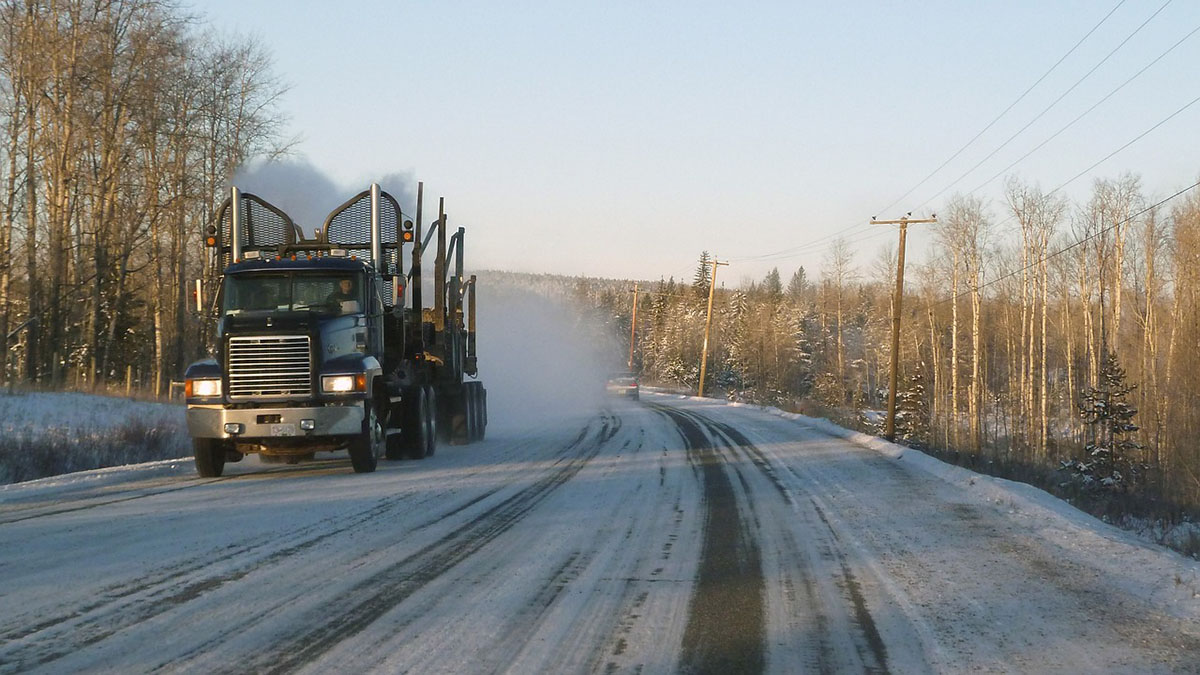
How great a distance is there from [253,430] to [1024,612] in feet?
33.5

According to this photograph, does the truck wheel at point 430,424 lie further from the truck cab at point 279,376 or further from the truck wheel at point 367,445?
the truck cab at point 279,376

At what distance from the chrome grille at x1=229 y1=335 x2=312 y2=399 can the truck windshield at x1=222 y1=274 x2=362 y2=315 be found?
900 mm

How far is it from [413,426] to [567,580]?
32.6 feet

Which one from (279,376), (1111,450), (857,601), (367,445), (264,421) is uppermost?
(279,376)

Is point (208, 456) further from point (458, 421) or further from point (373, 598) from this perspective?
point (373, 598)

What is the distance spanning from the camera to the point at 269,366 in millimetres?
13164

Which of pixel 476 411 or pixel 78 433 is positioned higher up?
pixel 476 411

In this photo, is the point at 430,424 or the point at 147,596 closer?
the point at 147,596

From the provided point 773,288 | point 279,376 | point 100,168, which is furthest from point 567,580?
point 773,288

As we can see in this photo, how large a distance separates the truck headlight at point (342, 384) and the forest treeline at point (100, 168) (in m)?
16.2

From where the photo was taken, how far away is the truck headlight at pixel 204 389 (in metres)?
13.1

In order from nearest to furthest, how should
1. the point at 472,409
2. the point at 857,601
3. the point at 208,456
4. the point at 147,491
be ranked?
the point at 857,601, the point at 147,491, the point at 208,456, the point at 472,409

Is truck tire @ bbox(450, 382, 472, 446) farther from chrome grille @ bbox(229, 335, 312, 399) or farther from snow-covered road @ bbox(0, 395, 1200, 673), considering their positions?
chrome grille @ bbox(229, 335, 312, 399)

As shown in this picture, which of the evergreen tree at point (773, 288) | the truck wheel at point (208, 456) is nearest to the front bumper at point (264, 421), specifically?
the truck wheel at point (208, 456)
